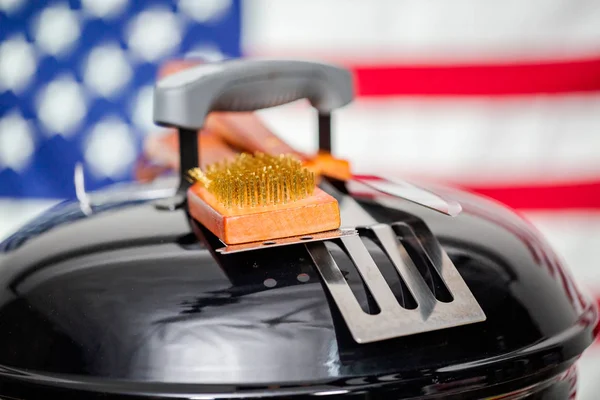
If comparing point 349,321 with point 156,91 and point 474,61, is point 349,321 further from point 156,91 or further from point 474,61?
point 474,61

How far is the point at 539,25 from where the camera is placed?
1410mm

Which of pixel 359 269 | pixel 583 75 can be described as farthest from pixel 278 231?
pixel 583 75

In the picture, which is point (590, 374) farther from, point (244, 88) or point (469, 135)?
point (244, 88)

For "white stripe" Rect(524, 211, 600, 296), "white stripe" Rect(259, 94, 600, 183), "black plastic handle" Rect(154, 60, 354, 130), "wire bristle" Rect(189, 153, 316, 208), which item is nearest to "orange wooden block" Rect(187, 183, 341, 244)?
"wire bristle" Rect(189, 153, 316, 208)

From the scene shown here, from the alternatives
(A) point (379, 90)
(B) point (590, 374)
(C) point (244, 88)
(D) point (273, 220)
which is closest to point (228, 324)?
(D) point (273, 220)

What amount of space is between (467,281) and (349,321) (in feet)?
0.35

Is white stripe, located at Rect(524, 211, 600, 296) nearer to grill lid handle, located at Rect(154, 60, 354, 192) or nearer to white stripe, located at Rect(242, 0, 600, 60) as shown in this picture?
white stripe, located at Rect(242, 0, 600, 60)

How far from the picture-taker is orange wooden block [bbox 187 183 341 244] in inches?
19.6

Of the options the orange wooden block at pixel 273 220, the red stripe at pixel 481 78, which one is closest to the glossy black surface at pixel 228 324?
the orange wooden block at pixel 273 220

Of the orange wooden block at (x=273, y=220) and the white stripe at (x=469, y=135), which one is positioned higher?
the orange wooden block at (x=273, y=220)

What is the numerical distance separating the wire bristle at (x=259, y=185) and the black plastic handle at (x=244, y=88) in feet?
0.22

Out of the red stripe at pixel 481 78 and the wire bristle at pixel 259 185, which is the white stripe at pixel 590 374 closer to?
the red stripe at pixel 481 78

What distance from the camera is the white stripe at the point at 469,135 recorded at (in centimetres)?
147

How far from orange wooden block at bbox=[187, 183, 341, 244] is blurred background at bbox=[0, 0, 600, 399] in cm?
97
